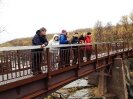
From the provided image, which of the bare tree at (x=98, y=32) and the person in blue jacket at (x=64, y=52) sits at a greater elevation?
the bare tree at (x=98, y=32)

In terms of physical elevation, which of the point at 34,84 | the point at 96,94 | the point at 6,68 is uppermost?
the point at 6,68

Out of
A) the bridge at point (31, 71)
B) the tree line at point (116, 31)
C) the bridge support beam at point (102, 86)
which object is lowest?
the bridge support beam at point (102, 86)

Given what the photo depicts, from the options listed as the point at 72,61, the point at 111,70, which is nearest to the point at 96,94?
the point at 111,70

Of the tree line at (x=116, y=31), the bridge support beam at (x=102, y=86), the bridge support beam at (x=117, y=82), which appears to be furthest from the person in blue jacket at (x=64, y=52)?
the tree line at (x=116, y=31)

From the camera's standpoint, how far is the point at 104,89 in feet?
81.2

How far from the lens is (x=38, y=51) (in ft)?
34.6

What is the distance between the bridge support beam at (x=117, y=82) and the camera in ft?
77.1

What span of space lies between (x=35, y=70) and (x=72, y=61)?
3987mm

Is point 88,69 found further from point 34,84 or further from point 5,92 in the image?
point 5,92

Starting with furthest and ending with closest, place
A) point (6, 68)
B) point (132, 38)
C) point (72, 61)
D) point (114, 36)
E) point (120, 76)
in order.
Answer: point (114, 36), point (132, 38), point (120, 76), point (72, 61), point (6, 68)

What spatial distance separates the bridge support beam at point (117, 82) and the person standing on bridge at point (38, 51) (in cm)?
1391

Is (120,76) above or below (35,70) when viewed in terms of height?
below

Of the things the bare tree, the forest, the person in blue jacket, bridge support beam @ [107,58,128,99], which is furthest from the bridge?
the bare tree

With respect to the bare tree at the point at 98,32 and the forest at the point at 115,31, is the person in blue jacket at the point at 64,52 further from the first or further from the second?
the bare tree at the point at 98,32
